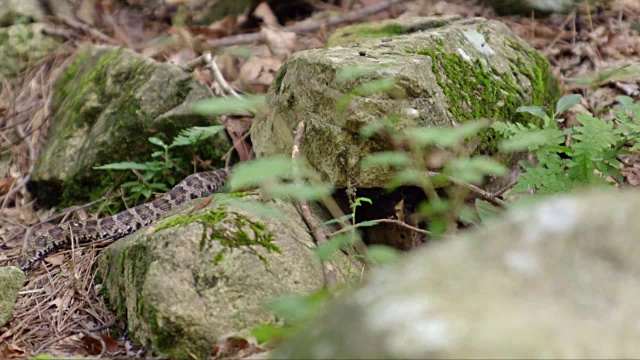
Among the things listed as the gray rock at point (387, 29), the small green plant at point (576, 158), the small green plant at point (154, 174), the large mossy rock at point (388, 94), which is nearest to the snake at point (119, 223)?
the small green plant at point (154, 174)

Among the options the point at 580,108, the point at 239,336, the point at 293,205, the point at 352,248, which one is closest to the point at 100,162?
the point at 293,205

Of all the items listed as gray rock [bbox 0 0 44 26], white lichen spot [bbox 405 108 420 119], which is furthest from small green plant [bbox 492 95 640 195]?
gray rock [bbox 0 0 44 26]

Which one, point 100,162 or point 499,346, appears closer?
point 499,346

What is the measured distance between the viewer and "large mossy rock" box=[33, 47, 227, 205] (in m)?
6.23

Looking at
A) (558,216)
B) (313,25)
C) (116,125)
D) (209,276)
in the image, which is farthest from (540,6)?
(558,216)

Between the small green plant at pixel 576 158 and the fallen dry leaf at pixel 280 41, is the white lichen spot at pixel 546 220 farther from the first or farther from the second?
the fallen dry leaf at pixel 280 41

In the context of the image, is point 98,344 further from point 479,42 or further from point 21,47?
point 21,47

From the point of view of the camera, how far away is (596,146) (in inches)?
149

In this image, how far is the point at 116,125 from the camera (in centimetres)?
638

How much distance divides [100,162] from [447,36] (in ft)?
10.7

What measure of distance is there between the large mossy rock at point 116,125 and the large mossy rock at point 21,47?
165 centimetres

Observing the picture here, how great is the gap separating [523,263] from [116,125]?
5.27m

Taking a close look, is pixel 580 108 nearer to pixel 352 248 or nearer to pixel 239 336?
pixel 352 248

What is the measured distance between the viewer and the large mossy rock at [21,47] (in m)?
8.09
